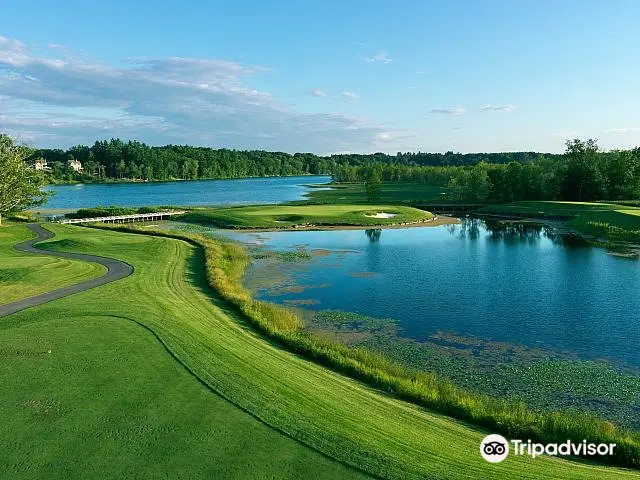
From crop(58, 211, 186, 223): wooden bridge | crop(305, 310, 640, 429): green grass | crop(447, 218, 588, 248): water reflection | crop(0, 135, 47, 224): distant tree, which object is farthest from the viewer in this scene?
crop(58, 211, 186, 223): wooden bridge

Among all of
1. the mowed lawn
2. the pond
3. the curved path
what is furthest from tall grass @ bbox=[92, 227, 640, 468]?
the curved path

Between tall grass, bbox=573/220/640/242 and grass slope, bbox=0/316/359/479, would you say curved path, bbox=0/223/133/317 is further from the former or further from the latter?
tall grass, bbox=573/220/640/242

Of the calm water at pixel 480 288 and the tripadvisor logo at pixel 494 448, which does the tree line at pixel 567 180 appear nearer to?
the calm water at pixel 480 288

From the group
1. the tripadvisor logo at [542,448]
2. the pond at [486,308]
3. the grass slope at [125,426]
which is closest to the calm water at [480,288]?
the pond at [486,308]

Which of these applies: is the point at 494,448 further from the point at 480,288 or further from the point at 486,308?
the point at 480,288

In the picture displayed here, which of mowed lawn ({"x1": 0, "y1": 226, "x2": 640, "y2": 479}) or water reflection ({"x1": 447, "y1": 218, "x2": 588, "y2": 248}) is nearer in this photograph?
mowed lawn ({"x1": 0, "y1": 226, "x2": 640, "y2": 479})

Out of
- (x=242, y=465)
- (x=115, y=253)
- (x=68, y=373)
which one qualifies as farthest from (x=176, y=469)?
(x=115, y=253)
